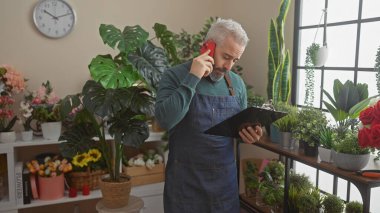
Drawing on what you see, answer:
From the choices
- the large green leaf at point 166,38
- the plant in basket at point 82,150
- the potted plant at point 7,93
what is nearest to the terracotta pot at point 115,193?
the plant in basket at point 82,150

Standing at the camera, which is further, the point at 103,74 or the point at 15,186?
the point at 15,186

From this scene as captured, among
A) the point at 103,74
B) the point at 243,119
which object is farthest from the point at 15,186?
the point at 243,119

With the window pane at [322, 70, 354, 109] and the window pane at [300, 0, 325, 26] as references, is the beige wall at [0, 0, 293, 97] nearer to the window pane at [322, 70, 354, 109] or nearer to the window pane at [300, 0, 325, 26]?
the window pane at [300, 0, 325, 26]

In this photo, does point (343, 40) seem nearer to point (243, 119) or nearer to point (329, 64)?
point (329, 64)

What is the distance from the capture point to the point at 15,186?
2596 mm

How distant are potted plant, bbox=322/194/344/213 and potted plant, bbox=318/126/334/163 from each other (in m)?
0.26

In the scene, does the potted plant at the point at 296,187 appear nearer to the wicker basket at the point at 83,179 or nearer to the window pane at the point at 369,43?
the window pane at the point at 369,43

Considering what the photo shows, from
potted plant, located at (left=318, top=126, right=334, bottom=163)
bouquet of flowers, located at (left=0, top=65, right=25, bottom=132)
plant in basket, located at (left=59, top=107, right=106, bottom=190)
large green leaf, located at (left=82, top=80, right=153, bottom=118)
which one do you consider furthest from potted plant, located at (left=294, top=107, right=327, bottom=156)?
bouquet of flowers, located at (left=0, top=65, right=25, bottom=132)

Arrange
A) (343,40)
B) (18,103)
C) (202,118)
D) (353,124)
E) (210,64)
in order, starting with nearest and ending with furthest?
(210,64)
(202,118)
(353,124)
(343,40)
(18,103)

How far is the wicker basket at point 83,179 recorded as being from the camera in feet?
9.20

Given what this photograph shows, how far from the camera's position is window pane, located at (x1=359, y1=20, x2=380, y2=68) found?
2.07m

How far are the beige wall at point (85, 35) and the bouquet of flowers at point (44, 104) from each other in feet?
0.72

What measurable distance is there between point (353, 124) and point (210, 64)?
34.9 inches

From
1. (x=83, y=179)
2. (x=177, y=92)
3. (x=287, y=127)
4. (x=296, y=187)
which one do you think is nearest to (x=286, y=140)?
(x=287, y=127)
